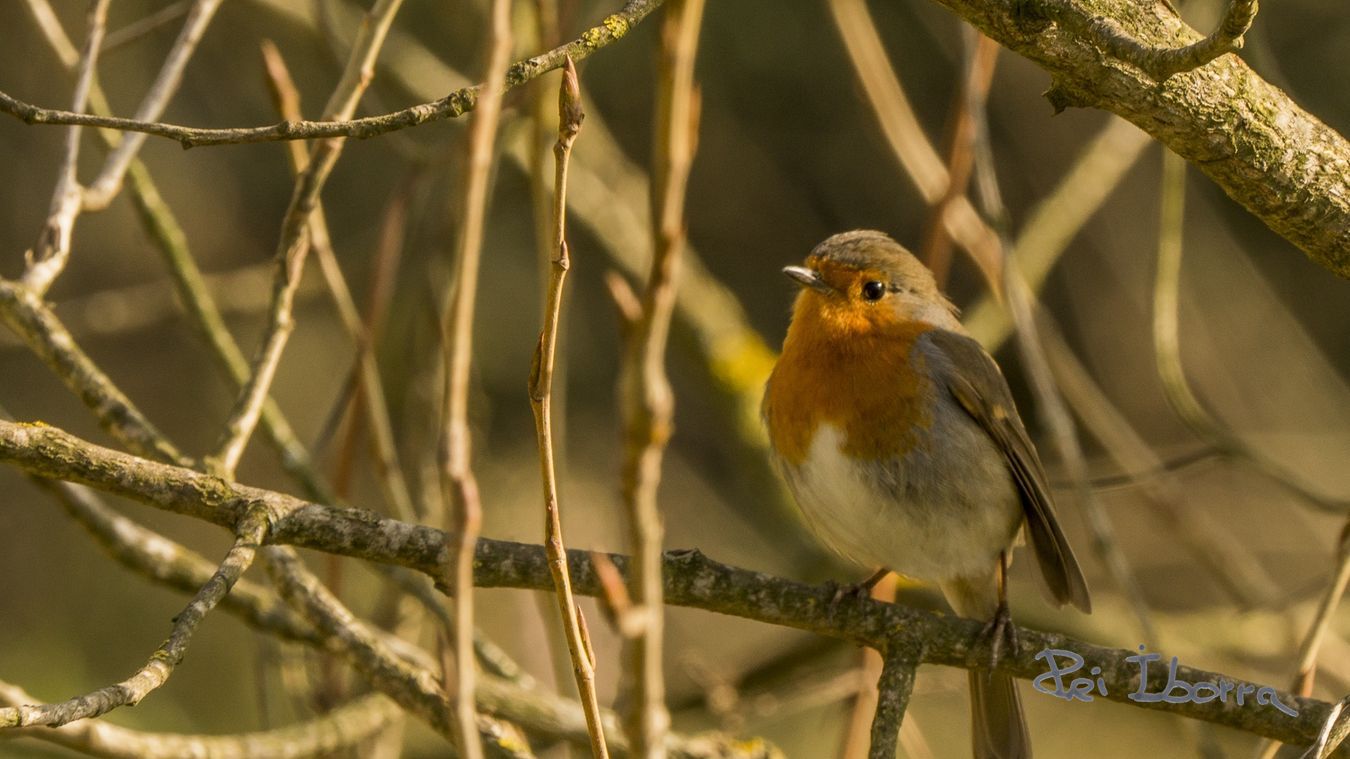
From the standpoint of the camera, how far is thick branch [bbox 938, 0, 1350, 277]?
2074 mm

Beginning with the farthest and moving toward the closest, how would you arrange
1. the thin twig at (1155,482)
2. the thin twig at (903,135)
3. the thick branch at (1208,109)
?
1. the thin twig at (1155,482)
2. the thin twig at (903,135)
3. the thick branch at (1208,109)

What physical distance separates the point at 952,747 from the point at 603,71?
3662mm

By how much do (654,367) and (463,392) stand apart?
0.23m

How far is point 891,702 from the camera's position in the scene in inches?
99.3

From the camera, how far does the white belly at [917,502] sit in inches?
128

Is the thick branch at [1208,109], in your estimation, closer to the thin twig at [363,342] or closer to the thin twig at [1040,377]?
the thin twig at [1040,377]

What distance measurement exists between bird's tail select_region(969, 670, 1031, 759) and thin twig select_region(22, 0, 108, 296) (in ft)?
7.84

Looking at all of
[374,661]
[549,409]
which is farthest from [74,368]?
[549,409]

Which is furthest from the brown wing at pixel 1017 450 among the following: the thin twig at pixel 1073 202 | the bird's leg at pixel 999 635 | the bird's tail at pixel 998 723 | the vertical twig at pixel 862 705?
the thin twig at pixel 1073 202

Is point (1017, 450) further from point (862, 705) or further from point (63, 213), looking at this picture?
point (63, 213)

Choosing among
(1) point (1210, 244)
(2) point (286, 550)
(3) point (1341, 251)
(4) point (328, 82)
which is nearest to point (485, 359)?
(4) point (328, 82)

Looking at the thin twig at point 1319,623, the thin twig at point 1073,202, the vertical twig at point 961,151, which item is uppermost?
the thin twig at point 1073,202

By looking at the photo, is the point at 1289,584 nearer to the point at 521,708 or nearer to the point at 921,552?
the point at 921,552

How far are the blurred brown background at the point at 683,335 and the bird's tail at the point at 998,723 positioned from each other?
1.36 m
